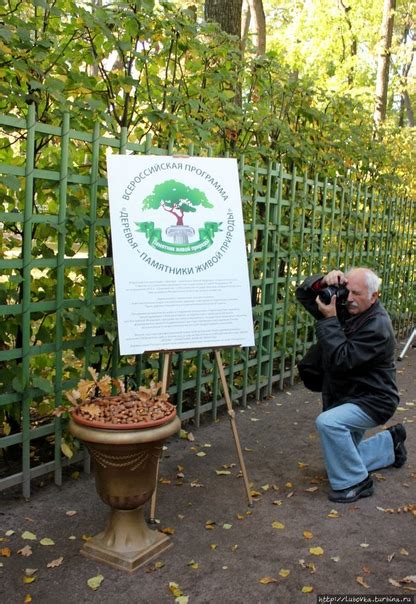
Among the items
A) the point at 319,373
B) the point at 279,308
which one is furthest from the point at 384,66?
the point at 319,373

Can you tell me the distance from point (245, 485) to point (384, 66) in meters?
11.8

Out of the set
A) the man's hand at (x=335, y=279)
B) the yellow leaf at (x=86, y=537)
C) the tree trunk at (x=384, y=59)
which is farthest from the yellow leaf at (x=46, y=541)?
the tree trunk at (x=384, y=59)

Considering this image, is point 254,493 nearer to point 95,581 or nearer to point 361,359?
point 361,359

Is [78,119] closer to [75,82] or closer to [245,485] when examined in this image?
[75,82]

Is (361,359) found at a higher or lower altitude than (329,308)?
lower

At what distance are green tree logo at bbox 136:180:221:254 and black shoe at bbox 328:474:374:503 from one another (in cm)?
175

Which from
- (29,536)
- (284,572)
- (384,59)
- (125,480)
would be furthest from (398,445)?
(384,59)

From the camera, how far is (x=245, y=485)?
12.8 ft

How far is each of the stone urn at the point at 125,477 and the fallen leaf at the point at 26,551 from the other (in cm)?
27

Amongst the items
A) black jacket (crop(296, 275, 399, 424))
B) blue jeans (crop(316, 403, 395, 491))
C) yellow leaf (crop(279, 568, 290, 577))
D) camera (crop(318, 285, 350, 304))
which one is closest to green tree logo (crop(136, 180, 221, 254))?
camera (crop(318, 285, 350, 304))

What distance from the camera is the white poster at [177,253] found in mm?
3629

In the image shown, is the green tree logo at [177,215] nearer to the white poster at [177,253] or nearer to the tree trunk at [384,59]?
the white poster at [177,253]

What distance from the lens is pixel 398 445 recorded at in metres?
4.57

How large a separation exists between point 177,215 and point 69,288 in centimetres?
87
